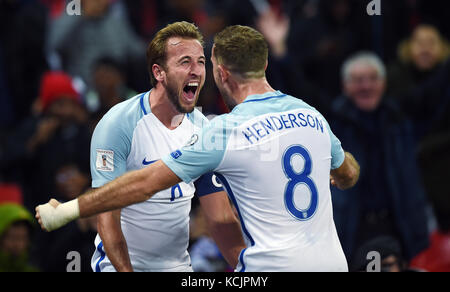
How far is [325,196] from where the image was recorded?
4.47 meters

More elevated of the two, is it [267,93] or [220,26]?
[220,26]

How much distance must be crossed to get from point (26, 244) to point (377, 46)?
4.14 m

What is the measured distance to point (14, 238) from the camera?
22.3ft

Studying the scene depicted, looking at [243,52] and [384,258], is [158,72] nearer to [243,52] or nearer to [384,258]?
[243,52]

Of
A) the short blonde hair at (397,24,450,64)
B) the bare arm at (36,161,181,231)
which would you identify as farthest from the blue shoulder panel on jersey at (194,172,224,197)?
the short blonde hair at (397,24,450,64)

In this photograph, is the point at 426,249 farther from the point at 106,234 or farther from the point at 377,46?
the point at 106,234

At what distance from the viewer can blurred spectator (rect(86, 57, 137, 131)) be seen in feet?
25.2

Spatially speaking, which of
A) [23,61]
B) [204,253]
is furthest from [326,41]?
[23,61]

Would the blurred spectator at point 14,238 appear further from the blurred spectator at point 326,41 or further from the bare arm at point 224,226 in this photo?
the blurred spectator at point 326,41

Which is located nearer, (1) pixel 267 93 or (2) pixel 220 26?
(1) pixel 267 93

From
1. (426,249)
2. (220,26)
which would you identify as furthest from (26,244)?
(426,249)

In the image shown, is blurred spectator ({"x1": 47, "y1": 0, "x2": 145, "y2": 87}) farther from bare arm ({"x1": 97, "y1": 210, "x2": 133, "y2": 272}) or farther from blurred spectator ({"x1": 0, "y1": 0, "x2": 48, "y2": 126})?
bare arm ({"x1": 97, "y1": 210, "x2": 133, "y2": 272})

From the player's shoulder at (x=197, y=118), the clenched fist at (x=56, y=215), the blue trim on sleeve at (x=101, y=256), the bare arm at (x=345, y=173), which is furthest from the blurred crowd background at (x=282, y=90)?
the clenched fist at (x=56, y=215)

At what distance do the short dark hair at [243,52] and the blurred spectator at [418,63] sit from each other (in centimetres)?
411
